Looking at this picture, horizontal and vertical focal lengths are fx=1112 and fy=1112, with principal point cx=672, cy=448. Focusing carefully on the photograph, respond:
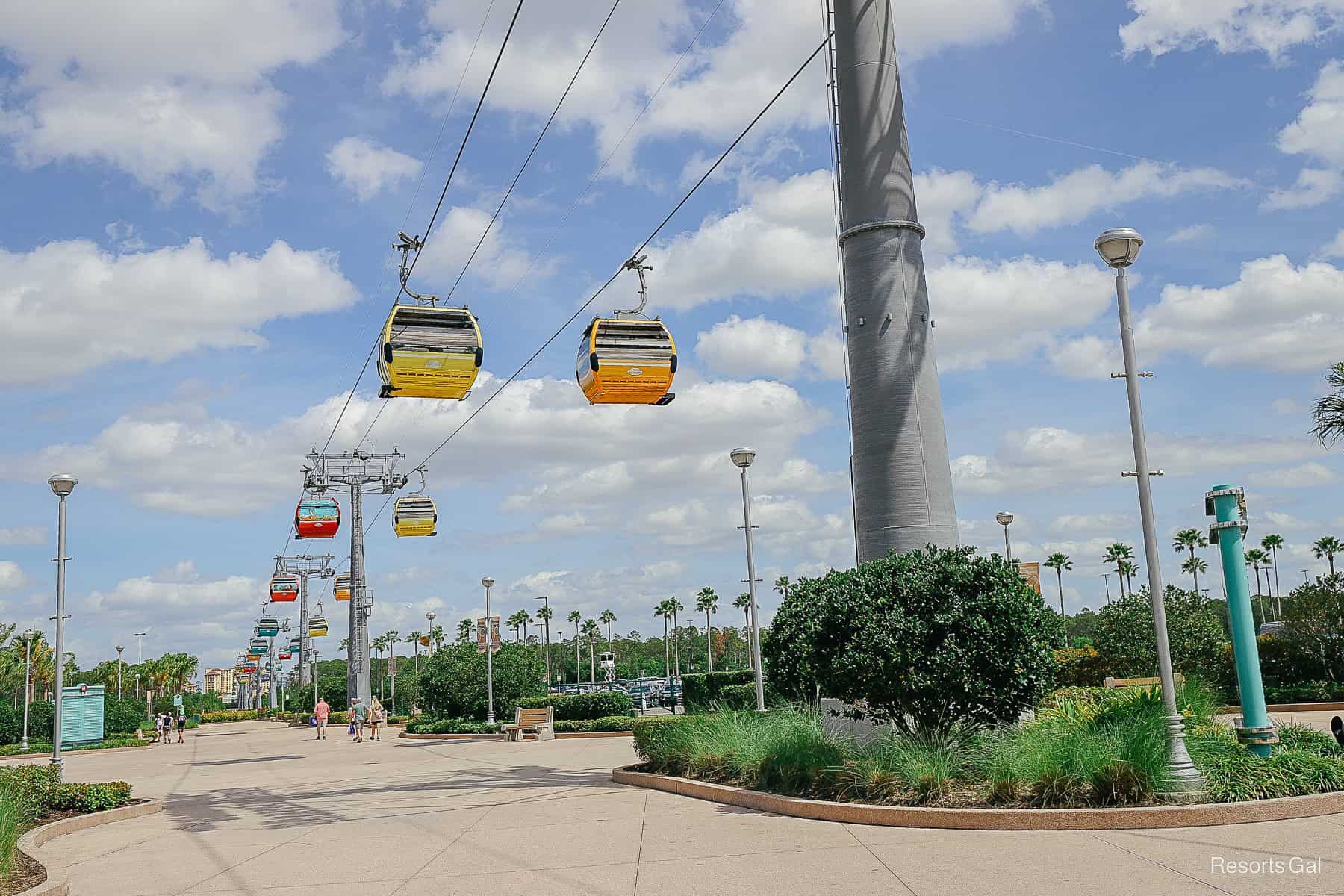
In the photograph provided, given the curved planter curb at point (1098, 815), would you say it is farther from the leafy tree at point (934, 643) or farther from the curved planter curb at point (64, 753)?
the curved planter curb at point (64, 753)

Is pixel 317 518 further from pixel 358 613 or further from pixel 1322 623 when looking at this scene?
pixel 1322 623

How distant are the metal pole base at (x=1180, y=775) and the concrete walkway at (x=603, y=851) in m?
0.57

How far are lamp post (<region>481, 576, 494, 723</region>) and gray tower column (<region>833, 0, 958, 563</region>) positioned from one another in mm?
22045

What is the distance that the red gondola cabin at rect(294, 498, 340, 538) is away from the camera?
137 ft

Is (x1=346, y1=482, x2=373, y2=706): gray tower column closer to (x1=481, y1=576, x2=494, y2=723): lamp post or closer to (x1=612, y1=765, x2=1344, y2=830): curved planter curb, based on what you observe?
(x1=481, y1=576, x2=494, y2=723): lamp post

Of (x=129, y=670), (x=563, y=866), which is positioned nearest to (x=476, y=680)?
(x=563, y=866)

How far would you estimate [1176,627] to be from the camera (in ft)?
98.8

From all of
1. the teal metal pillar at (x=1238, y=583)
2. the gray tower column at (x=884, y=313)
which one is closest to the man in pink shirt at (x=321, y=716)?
the gray tower column at (x=884, y=313)

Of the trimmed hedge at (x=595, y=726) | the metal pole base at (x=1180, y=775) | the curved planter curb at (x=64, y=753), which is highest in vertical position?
the metal pole base at (x=1180, y=775)

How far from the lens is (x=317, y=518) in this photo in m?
42.4

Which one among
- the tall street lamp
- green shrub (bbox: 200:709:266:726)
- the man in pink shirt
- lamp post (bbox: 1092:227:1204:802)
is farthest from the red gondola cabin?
green shrub (bbox: 200:709:266:726)

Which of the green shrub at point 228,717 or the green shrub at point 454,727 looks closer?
the green shrub at point 454,727

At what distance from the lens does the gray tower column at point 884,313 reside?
1573 cm

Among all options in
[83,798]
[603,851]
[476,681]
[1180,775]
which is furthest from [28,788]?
[476,681]
